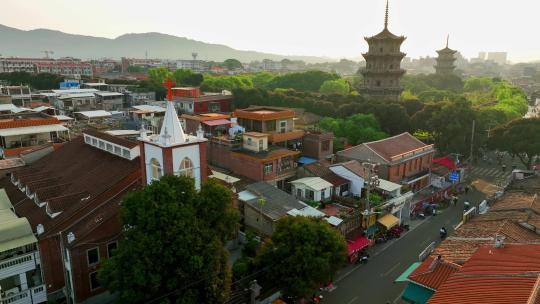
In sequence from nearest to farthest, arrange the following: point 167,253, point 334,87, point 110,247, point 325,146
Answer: point 167,253
point 110,247
point 325,146
point 334,87

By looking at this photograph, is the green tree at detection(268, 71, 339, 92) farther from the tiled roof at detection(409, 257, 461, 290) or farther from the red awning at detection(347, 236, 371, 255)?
the tiled roof at detection(409, 257, 461, 290)

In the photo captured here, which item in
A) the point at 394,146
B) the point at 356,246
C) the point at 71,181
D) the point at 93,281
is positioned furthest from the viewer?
the point at 394,146

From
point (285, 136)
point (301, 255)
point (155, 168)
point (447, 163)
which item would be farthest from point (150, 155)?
point (447, 163)

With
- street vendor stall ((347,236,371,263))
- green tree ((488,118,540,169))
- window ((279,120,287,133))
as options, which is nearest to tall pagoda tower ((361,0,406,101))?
green tree ((488,118,540,169))

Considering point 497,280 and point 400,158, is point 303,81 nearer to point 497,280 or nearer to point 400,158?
point 400,158

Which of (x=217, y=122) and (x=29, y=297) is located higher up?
(x=217, y=122)

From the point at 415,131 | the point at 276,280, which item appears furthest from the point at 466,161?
the point at 276,280

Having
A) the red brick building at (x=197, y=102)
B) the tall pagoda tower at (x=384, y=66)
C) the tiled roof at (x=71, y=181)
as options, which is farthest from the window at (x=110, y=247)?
the tall pagoda tower at (x=384, y=66)
